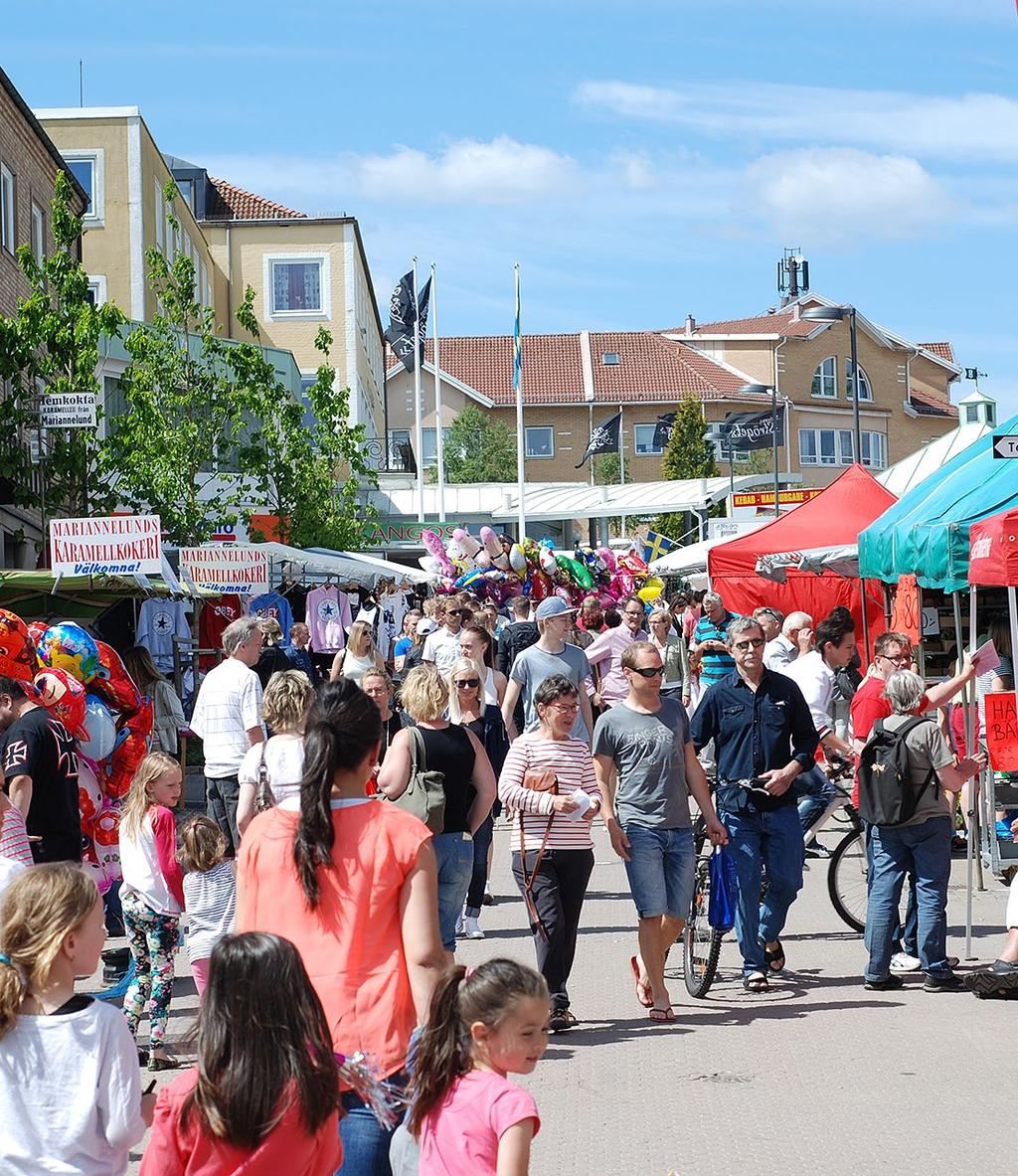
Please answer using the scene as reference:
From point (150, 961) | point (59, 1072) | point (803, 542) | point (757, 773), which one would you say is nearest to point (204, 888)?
point (150, 961)

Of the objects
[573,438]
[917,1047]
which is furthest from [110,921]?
[573,438]

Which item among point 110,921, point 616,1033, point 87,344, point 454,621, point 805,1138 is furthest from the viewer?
point 87,344

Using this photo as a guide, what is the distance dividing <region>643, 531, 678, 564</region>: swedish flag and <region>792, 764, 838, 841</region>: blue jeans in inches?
1077

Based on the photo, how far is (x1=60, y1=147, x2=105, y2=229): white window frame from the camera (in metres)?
45.4

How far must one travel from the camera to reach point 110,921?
10.6m

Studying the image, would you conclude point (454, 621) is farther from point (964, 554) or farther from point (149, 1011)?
point (149, 1011)

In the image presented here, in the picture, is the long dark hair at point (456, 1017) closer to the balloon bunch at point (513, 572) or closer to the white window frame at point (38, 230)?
the balloon bunch at point (513, 572)

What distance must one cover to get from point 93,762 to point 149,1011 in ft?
6.67

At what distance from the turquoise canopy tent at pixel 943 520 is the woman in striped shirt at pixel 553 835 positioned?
5.07 meters

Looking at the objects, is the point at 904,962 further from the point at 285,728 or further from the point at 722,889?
the point at 285,728

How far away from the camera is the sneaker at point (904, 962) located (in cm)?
934

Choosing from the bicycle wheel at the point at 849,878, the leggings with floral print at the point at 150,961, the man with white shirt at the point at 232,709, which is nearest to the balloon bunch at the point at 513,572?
the bicycle wheel at the point at 849,878

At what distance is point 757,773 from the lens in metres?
9.10

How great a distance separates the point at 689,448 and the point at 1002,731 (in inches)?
2584
